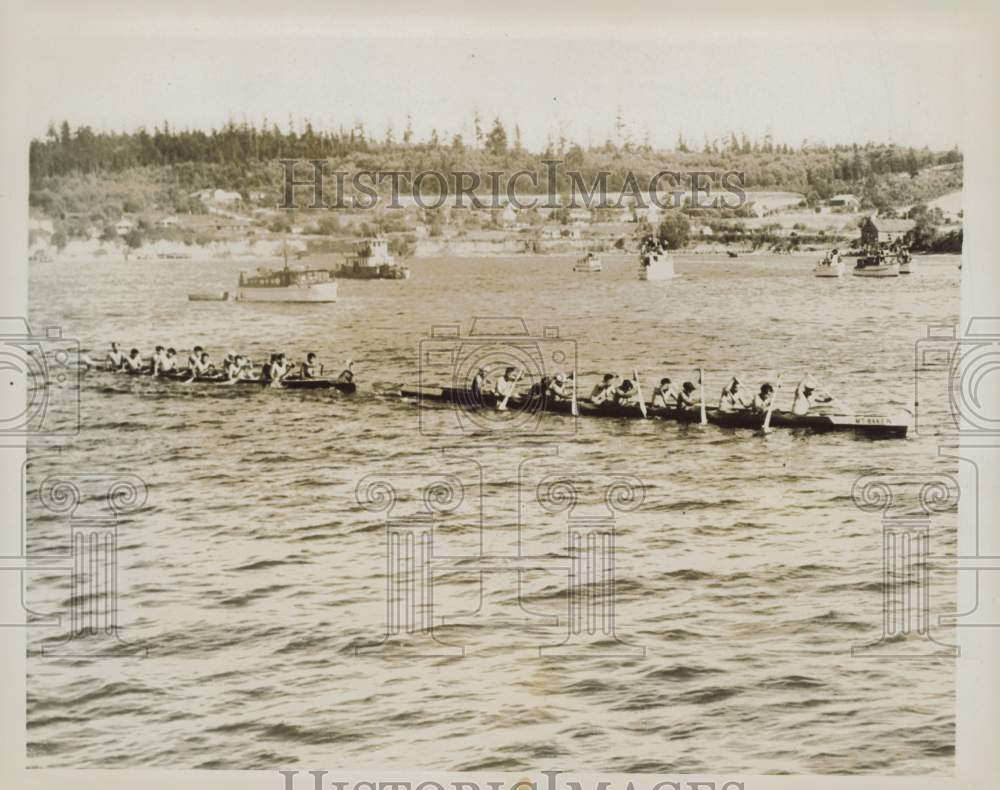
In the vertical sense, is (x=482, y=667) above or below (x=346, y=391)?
below

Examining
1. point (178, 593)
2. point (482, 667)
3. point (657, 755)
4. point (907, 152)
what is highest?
point (907, 152)

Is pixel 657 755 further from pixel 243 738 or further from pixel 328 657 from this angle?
pixel 243 738

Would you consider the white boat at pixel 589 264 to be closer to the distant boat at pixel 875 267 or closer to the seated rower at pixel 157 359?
the distant boat at pixel 875 267

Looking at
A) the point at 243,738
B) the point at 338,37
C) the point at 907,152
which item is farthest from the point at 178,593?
the point at 907,152

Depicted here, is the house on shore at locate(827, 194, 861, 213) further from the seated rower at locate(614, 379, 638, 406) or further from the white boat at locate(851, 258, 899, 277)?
the seated rower at locate(614, 379, 638, 406)

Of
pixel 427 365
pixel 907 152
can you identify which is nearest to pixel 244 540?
pixel 427 365

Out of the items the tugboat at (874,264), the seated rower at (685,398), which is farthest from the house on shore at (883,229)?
the seated rower at (685,398)
